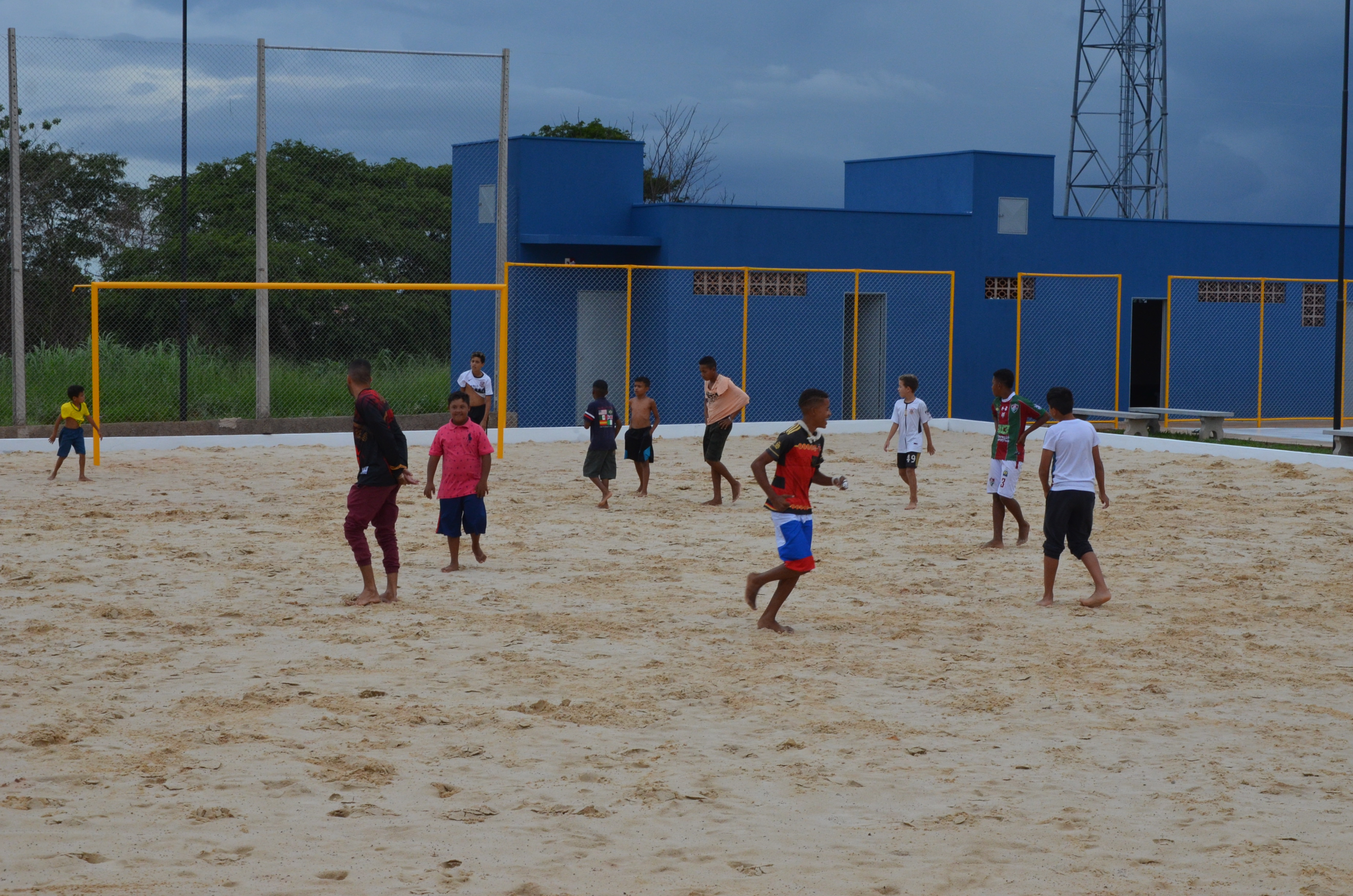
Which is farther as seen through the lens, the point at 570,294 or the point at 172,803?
the point at 570,294

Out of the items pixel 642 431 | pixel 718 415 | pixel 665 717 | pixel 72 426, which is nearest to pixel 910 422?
pixel 718 415

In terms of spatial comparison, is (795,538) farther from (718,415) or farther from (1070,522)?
(718,415)

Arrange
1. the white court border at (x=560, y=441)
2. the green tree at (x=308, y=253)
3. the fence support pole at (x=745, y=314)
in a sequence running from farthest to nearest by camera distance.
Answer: the fence support pole at (x=745, y=314), the green tree at (x=308, y=253), the white court border at (x=560, y=441)

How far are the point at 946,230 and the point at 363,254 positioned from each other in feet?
33.6

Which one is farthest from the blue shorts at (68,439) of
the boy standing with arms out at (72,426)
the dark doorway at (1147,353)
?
the dark doorway at (1147,353)

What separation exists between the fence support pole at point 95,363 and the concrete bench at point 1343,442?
16.2 meters

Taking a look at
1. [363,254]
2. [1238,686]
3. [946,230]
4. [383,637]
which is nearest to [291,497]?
[383,637]

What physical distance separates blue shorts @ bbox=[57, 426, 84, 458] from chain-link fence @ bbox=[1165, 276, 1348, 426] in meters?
19.0

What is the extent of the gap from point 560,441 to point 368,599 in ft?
40.4

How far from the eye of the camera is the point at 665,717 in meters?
7.21

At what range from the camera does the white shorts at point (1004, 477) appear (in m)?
12.2

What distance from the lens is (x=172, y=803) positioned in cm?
578

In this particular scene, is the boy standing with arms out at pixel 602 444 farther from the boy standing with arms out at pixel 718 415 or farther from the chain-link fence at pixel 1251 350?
the chain-link fence at pixel 1251 350

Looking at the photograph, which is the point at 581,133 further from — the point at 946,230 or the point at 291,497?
the point at 291,497
